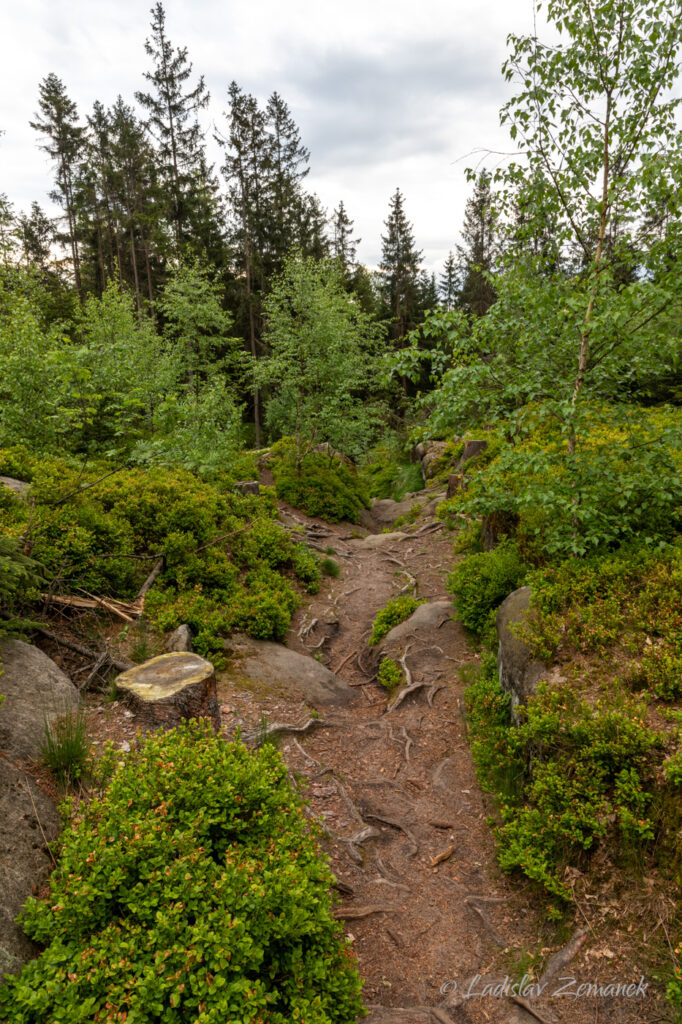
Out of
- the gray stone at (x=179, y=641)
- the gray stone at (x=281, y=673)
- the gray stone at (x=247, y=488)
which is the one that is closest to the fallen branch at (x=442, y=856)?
the gray stone at (x=281, y=673)

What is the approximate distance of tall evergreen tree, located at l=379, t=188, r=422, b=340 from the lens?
132 ft

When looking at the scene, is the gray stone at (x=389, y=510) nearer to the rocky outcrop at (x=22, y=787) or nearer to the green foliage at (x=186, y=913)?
the rocky outcrop at (x=22, y=787)

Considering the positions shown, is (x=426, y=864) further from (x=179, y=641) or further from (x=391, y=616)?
(x=391, y=616)

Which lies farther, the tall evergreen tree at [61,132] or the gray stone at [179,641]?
the tall evergreen tree at [61,132]

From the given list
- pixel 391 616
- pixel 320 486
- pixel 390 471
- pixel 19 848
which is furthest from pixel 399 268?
pixel 19 848

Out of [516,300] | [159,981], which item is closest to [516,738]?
[159,981]

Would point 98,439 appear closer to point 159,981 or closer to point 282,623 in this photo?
point 282,623

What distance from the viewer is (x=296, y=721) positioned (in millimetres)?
7141

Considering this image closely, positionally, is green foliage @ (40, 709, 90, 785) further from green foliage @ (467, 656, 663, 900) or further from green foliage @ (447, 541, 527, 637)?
green foliage @ (447, 541, 527, 637)

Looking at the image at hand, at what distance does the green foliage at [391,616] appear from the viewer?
9.89 meters

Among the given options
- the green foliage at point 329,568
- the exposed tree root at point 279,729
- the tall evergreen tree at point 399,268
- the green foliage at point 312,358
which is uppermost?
the tall evergreen tree at point 399,268

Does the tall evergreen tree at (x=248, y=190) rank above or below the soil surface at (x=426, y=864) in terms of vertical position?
above

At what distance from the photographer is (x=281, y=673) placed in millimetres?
8047

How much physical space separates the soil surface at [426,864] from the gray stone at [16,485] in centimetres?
Answer: 373
